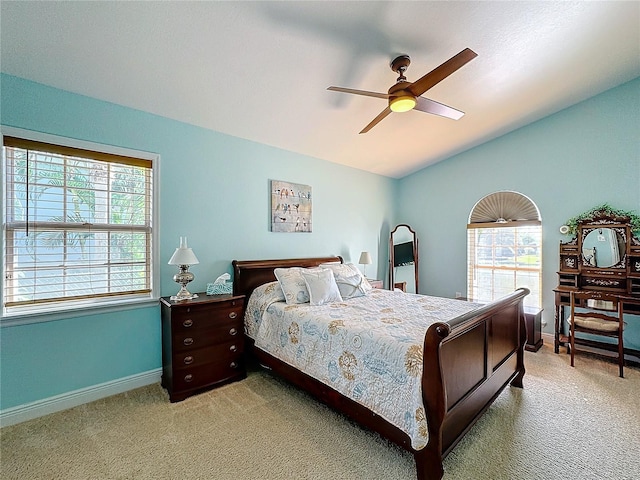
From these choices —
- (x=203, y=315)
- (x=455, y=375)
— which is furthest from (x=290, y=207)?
(x=455, y=375)

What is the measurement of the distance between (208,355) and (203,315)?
1.26ft

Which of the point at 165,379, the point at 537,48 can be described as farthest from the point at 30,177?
the point at 537,48

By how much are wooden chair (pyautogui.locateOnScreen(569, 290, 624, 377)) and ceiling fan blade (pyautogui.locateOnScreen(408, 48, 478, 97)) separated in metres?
2.95

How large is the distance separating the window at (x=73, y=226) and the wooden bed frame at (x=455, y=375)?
1.60m

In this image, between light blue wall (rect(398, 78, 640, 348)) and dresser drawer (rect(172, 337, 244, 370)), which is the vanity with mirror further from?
dresser drawer (rect(172, 337, 244, 370))

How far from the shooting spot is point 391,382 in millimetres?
1779

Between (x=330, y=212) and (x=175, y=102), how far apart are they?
2.47 meters

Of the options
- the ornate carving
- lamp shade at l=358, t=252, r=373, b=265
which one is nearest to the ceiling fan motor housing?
lamp shade at l=358, t=252, r=373, b=265

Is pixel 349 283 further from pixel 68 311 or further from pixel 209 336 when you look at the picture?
pixel 68 311

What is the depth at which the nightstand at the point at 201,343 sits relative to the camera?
2.55 m

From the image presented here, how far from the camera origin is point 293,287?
9.95 ft

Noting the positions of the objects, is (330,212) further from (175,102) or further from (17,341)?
(17,341)

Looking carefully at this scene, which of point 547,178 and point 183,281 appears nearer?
point 183,281

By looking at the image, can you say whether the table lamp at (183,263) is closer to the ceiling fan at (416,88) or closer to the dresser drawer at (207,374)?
the dresser drawer at (207,374)
